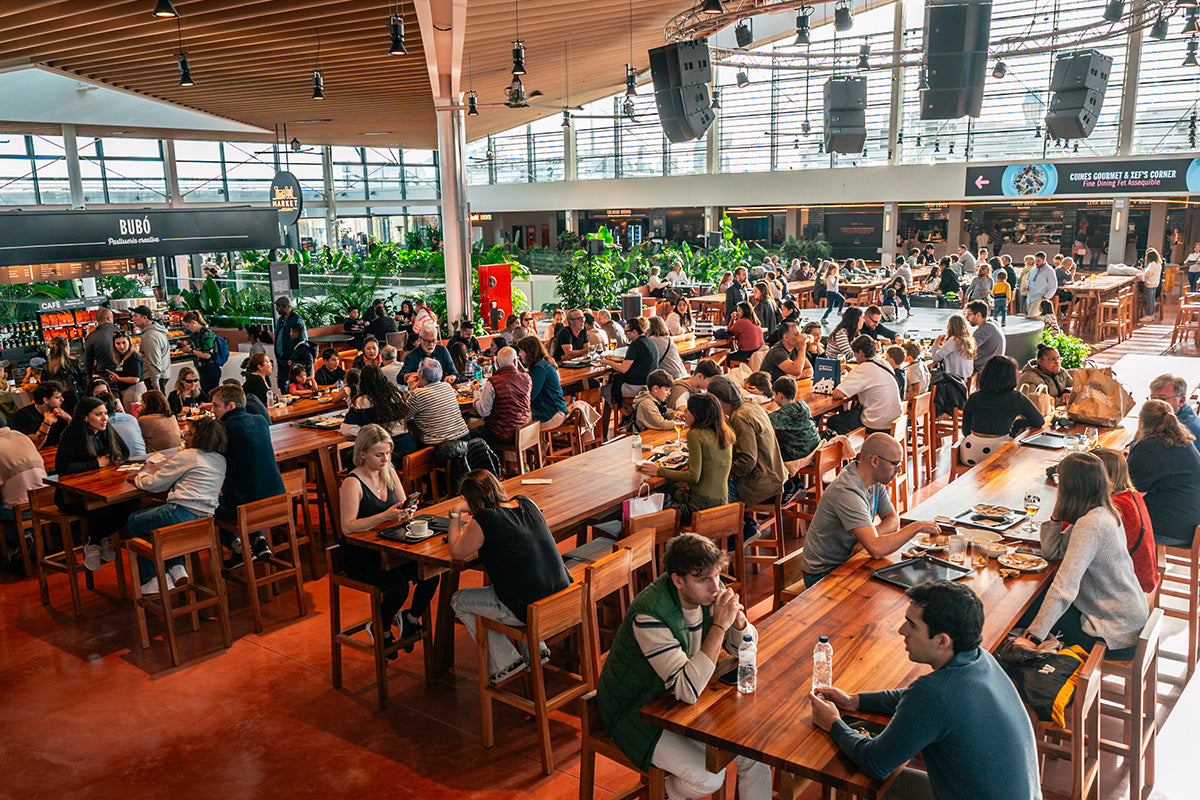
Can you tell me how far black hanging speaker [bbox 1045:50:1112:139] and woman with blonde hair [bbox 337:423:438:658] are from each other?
494 inches

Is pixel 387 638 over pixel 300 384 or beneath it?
beneath

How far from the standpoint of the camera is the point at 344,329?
12180mm

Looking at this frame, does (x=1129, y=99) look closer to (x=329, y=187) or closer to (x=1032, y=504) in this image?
(x=1032, y=504)

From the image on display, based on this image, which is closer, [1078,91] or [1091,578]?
[1091,578]

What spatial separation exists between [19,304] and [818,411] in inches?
446

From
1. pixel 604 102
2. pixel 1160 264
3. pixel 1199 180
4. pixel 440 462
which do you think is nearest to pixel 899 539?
pixel 440 462

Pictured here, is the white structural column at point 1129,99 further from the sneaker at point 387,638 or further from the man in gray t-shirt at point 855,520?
the sneaker at point 387,638

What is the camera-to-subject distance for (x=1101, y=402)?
6.43 m

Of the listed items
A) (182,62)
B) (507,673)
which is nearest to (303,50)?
(182,62)

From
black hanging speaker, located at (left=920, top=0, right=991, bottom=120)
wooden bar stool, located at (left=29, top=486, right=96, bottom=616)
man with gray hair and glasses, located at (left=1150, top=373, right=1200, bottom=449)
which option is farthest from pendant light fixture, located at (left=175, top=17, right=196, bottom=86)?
man with gray hair and glasses, located at (left=1150, top=373, right=1200, bottom=449)

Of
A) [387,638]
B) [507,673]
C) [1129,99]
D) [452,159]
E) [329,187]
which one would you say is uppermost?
[1129,99]

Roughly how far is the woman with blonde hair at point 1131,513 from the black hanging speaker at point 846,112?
1064 centimetres

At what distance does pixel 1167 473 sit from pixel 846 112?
403 inches

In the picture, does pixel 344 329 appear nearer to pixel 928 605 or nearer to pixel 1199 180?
pixel 928 605
